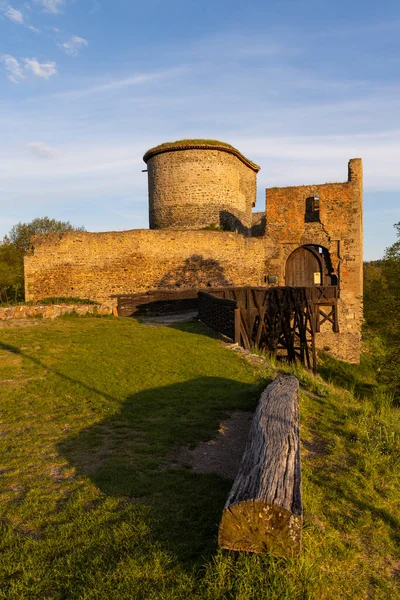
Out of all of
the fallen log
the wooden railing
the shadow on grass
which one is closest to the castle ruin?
the wooden railing

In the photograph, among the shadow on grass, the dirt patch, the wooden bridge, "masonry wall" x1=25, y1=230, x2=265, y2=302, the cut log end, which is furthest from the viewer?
"masonry wall" x1=25, y1=230, x2=265, y2=302

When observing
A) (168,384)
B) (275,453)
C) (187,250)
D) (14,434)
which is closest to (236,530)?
(275,453)

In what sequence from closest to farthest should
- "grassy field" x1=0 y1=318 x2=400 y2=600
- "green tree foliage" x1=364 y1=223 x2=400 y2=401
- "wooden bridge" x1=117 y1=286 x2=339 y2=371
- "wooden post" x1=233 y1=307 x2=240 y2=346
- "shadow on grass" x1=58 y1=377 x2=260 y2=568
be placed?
1. "grassy field" x1=0 y1=318 x2=400 y2=600
2. "shadow on grass" x1=58 y1=377 x2=260 y2=568
3. "wooden post" x1=233 y1=307 x2=240 y2=346
4. "wooden bridge" x1=117 y1=286 x2=339 y2=371
5. "green tree foliage" x1=364 y1=223 x2=400 y2=401

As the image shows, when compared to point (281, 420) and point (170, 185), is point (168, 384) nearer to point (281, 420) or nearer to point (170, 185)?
point (281, 420)

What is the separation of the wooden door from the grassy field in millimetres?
15829

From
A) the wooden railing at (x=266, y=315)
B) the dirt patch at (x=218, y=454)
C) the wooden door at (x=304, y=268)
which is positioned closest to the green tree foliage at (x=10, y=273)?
the wooden door at (x=304, y=268)

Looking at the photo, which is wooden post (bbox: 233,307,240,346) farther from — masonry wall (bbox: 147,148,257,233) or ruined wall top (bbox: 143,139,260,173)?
ruined wall top (bbox: 143,139,260,173)

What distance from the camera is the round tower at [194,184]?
28625 mm

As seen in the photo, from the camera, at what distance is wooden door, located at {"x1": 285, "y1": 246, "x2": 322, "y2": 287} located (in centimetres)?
2403

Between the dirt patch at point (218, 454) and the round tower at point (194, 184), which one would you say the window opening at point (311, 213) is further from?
the dirt patch at point (218, 454)

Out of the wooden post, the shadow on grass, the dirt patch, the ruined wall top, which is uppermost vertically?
the ruined wall top

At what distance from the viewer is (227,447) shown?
5445 millimetres

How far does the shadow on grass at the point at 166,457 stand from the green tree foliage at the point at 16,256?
2082 cm

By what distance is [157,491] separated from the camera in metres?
4.22
